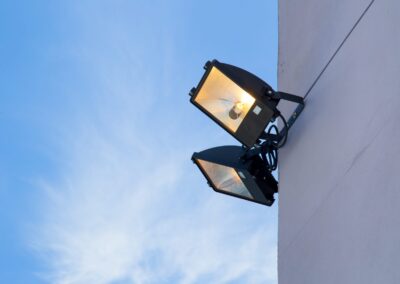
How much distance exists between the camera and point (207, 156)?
1982mm

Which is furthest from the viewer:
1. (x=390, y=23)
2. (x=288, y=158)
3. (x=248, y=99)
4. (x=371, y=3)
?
(x=288, y=158)

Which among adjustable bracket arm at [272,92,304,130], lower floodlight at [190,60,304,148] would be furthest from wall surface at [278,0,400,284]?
lower floodlight at [190,60,304,148]

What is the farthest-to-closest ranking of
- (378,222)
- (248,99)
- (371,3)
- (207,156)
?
(207,156), (248,99), (371,3), (378,222)

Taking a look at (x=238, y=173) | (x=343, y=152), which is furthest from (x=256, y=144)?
(x=343, y=152)

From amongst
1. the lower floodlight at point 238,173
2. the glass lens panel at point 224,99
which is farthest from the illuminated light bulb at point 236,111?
the lower floodlight at point 238,173

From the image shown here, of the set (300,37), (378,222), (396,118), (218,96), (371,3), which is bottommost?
(378,222)

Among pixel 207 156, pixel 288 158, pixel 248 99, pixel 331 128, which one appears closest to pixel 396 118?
pixel 331 128

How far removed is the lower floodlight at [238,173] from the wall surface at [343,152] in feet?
0.24

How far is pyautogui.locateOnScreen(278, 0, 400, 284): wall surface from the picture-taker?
3.62 ft

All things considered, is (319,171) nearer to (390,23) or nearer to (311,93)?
(311,93)

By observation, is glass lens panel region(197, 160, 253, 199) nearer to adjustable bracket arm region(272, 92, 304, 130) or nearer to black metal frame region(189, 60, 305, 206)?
black metal frame region(189, 60, 305, 206)

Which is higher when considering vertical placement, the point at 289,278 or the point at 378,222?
the point at 289,278

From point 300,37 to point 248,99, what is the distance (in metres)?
0.44

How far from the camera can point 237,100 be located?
1.73 metres
